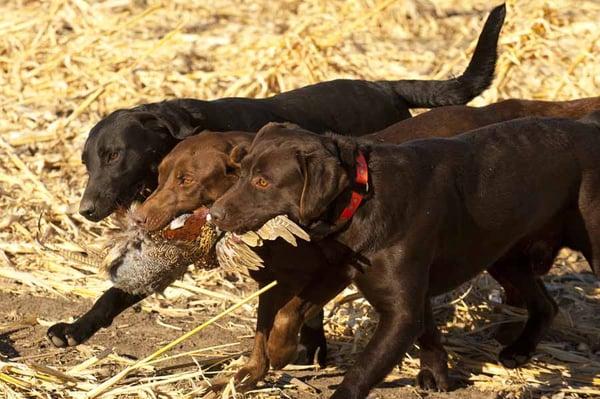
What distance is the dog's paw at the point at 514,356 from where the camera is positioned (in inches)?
275

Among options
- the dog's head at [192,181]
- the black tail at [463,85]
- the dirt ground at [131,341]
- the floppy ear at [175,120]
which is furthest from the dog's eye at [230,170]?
the black tail at [463,85]

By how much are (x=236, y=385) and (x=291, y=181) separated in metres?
1.24

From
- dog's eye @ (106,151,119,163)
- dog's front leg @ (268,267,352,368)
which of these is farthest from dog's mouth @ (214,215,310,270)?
dog's eye @ (106,151,119,163)

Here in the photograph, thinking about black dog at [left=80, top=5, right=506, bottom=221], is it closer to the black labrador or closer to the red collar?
the black labrador

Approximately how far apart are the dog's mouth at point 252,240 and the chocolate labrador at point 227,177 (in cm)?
32

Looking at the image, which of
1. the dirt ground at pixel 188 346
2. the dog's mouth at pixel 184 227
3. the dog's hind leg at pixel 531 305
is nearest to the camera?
the dog's mouth at pixel 184 227

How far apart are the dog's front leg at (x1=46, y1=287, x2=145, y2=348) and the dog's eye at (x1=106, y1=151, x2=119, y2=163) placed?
0.70m

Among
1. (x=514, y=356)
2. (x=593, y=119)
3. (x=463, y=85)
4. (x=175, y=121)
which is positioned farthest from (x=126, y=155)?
(x=463, y=85)

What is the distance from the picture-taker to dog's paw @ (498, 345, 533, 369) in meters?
6.98

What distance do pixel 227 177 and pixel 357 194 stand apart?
2.54 ft

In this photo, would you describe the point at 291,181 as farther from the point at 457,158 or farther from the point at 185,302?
the point at 185,302

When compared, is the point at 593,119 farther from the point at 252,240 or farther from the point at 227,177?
the point at 252,240

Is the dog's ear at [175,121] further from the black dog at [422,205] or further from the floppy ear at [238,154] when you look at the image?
the black dog at [422,205]

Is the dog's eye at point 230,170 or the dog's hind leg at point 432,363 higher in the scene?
the dog's eye at point 230,170
